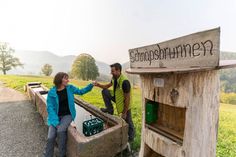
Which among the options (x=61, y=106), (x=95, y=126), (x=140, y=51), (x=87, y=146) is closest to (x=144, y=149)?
(x=87, y=146)

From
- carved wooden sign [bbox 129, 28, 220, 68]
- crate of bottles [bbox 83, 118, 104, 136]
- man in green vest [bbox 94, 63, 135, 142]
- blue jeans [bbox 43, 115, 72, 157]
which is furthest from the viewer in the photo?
crate of bottles [bbox 83, 118, 104, 136]

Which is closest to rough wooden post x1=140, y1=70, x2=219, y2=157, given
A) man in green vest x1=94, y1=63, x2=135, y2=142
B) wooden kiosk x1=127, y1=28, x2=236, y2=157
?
wooden kiosk x1=127, y1=28, x2=236, y2=157

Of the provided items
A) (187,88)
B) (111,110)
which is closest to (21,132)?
(111,110)

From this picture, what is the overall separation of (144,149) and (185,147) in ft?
2.59

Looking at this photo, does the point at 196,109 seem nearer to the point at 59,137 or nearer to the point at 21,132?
the point at 59,137

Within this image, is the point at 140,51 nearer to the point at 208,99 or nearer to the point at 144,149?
the point at 208,99

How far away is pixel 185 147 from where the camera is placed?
199 centimetres

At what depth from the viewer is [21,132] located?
17.9 feet

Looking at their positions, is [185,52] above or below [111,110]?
above

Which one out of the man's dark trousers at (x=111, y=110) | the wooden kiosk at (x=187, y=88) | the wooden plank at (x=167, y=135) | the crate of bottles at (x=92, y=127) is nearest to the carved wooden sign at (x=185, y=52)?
the wooden kiosk at (x=187, y=88)

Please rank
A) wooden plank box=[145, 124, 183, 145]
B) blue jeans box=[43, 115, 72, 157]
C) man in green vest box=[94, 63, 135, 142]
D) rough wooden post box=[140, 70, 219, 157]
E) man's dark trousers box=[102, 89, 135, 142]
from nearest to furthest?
rough wooden post box=[140, 70, 219, 157]
wooden plank box=[145, 124, 183, 145]
blue jeans box=[43, 115, 72, 157]
man in green vest box=[94, 63, 135, 142]
man's dark trousers box=[102, 89, 135, 142]

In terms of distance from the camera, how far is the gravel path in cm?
431

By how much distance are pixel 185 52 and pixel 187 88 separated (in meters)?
0.41

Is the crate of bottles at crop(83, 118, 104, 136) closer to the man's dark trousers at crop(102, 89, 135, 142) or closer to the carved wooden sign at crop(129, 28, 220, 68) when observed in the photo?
the man's dark trousers at crop(102, 89, 135, 142)
